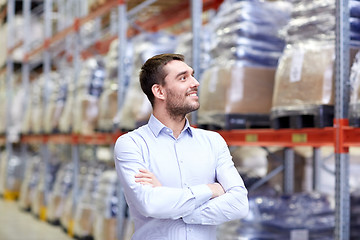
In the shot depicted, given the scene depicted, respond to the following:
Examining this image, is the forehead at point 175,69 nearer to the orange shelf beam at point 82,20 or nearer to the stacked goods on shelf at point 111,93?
the stacked goods on shelf at point 111,93

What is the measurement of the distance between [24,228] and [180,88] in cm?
693

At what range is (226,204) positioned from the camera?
2.59 metres

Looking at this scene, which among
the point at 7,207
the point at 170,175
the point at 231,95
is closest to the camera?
the point at 170,175

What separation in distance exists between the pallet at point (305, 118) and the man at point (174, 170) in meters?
0.94

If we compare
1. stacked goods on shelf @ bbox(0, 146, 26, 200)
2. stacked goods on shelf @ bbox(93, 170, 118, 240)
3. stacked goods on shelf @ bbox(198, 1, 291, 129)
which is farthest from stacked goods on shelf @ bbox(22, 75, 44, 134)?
stacked goods on shelf @ bbox(198, 1, 291, 129)

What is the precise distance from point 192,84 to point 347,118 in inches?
45.0

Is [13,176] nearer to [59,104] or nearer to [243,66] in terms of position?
[59,104]

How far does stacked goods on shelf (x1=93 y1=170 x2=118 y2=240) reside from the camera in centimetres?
646

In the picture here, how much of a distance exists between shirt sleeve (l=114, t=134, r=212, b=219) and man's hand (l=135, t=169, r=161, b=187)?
0.06 feet

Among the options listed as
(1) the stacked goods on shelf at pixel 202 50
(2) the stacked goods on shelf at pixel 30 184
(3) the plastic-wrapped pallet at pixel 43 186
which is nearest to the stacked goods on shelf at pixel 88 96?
(3) the plastic-wrapped pallet at pixel 43 186

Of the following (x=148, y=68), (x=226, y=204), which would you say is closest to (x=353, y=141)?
(x=226, y=204)

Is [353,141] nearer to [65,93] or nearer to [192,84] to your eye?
[192,84]

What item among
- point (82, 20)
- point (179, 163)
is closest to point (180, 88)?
point (179, 163)

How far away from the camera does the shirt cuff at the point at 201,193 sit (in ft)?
8.20
